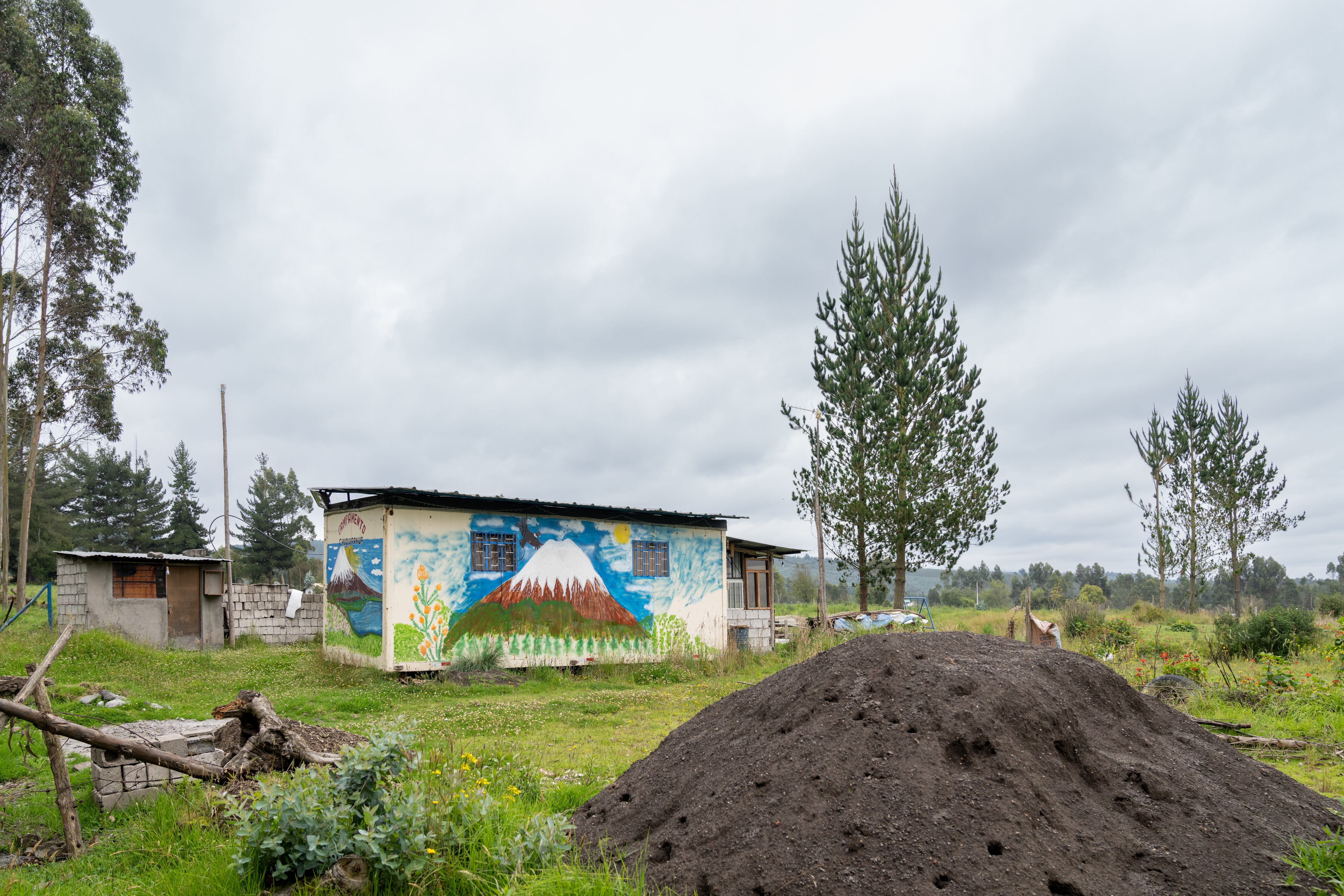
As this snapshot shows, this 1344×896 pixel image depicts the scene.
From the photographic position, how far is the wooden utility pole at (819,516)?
771 inches

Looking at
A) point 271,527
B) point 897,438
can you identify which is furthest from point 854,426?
point 271,527

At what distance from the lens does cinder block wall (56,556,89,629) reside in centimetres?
1560

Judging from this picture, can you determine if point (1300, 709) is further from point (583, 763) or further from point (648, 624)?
point (648, 624)

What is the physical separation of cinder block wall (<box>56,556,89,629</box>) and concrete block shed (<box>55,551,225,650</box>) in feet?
0.05

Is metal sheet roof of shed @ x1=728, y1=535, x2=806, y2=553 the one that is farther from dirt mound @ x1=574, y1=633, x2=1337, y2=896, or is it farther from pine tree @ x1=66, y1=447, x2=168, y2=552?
pine tree @ x1=66, y1=447, x2=168, y2=552

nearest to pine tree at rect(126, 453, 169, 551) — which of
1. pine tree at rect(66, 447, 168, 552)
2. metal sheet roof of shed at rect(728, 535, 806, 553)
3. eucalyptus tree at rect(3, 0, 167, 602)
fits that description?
pine tree at rect(66, 447, 168, 552)

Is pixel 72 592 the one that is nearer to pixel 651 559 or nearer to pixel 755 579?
pixel 651 559

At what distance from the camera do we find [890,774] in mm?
3467

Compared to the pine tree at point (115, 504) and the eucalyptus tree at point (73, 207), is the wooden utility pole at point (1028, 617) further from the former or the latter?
the pine tree at point (115, 504)

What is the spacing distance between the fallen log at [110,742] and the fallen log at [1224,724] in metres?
8.01

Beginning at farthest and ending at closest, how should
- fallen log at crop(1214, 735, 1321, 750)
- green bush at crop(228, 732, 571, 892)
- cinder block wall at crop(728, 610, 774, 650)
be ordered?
cinder block wall at crop(728, 610, 774, 650) → fallen log at crop(1214, 735, 1321, 750) → green bush at crop(228, 732, 571, 892)

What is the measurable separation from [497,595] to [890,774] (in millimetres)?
10953

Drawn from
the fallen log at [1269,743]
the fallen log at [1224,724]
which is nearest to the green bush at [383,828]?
the fallen log at [1269,743]

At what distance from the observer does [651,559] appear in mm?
15836
